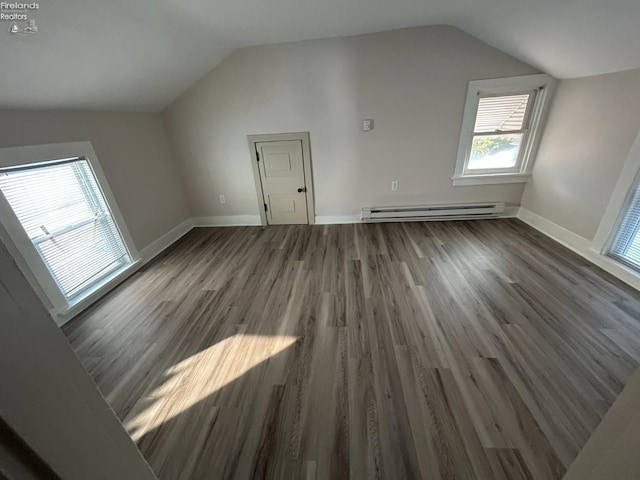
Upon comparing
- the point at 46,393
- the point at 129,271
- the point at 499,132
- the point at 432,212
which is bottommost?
the point at 129,271

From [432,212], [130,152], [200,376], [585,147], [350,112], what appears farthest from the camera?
[432,212]

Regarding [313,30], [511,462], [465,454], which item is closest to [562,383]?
[511,462]

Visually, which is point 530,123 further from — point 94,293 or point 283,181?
point 94,293

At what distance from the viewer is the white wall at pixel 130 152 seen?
6.99 ft

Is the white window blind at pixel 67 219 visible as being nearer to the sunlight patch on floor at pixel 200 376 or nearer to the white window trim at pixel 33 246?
the white window trim at pixel 33 246

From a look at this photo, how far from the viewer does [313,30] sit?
279 centimetres

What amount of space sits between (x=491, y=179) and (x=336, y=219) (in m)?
2.23

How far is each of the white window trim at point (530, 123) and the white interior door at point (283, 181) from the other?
7.24ft

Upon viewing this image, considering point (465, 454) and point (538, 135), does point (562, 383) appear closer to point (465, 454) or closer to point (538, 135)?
point (465, 454)

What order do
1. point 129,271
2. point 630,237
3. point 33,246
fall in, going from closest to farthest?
point 33,246, point 630,237, point 129,271

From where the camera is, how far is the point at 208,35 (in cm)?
253

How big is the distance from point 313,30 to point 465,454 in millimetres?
3768

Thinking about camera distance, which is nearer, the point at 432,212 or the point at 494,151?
the point at 494,151

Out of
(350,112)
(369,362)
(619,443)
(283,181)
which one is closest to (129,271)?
Result: (283,181)
